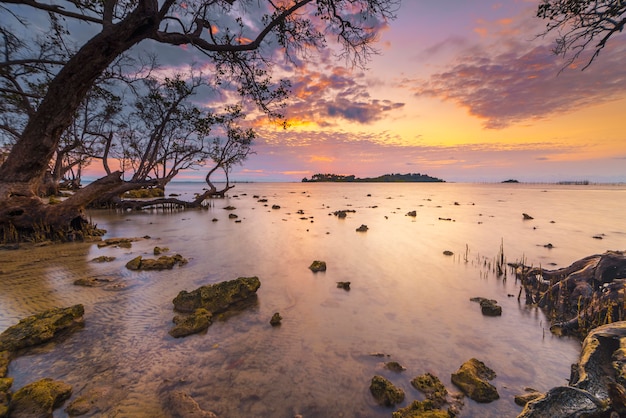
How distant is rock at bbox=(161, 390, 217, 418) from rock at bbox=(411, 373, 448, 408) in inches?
116

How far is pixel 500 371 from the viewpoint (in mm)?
4508

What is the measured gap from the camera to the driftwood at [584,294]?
17.5ft

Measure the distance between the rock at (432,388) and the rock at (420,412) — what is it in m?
0.33

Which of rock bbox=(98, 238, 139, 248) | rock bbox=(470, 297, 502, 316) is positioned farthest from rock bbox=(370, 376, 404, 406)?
rock bbox=(98, 238, 139, 248)

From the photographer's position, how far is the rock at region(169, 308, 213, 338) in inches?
208

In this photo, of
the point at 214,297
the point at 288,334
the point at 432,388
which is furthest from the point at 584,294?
the point at 214,297

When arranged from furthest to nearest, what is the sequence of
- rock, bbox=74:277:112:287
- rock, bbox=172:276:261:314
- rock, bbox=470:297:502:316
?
rock, bbox=74:277:112:287 < rock, bbox=470:297:502:316 < rock, bbox=172:276:261:314

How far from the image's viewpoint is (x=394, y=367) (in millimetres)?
4547

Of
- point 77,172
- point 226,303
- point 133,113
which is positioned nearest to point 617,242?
point 226,303

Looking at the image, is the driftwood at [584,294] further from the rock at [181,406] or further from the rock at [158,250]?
the rock at [158,250]

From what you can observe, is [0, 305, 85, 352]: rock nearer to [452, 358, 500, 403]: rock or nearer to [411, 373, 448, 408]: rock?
[411, 373, 448, 408]: rock

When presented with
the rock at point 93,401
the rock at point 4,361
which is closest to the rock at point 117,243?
the rock at point 4,361

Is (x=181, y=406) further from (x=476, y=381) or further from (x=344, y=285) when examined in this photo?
(x=344, y=285)

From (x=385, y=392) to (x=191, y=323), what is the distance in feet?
12.9
